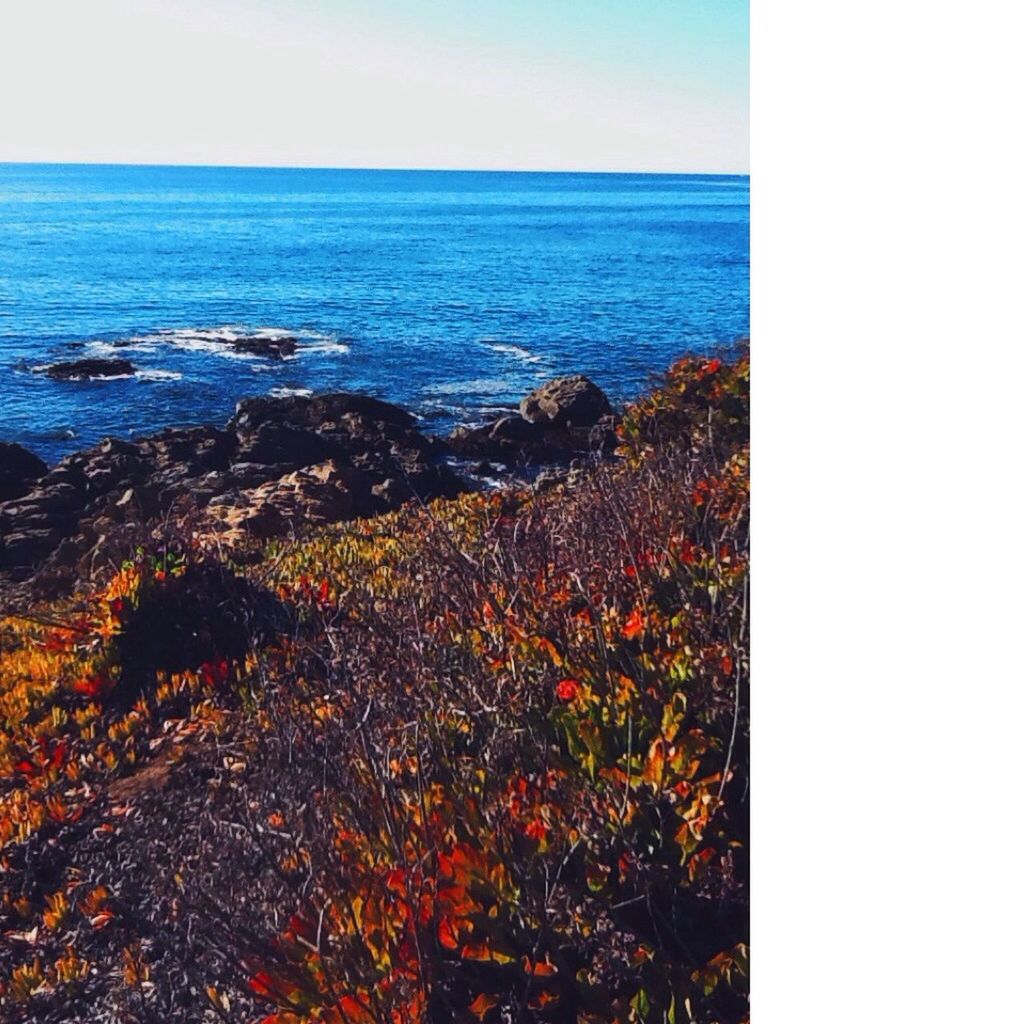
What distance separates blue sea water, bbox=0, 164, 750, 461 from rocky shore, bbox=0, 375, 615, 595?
107 mm

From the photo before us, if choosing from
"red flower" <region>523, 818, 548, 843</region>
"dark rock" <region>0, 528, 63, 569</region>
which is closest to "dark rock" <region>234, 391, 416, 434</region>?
"dark rock" <region>0, 528, 63, 569</region>

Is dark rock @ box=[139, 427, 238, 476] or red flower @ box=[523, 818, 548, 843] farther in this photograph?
dark rock @ box=[139, 427, 238, 476]

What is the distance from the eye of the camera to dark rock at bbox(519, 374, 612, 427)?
13.7 ft

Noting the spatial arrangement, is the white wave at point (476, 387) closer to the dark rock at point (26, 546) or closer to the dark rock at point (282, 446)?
the dark rock at point (282, 446)

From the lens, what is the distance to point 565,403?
14.4ft

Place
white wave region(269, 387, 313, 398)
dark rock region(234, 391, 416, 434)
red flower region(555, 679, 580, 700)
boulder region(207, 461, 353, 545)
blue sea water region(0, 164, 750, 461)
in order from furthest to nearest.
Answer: boulder region(207, 461, 353, 545) → dark rock region(234, 391, 416, 434) → white wave region(269, 387, 313, 398) → blue sea water region(0, 164, 750, 461) → red flower region(555, 679, 580, 700)

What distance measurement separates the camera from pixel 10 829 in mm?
3279

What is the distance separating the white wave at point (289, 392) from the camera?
4.16 m

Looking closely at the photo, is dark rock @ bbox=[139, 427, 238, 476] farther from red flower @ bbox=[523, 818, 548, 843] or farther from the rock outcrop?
red flower @ bbox=[523, 818, 548, 843]

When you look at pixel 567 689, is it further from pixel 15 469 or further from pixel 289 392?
pixel 15 469

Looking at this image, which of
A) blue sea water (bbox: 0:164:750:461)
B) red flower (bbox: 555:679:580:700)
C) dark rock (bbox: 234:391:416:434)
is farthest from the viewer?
dark rock (bbox: 234:391:416:434)

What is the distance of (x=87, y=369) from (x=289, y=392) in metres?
0.81
